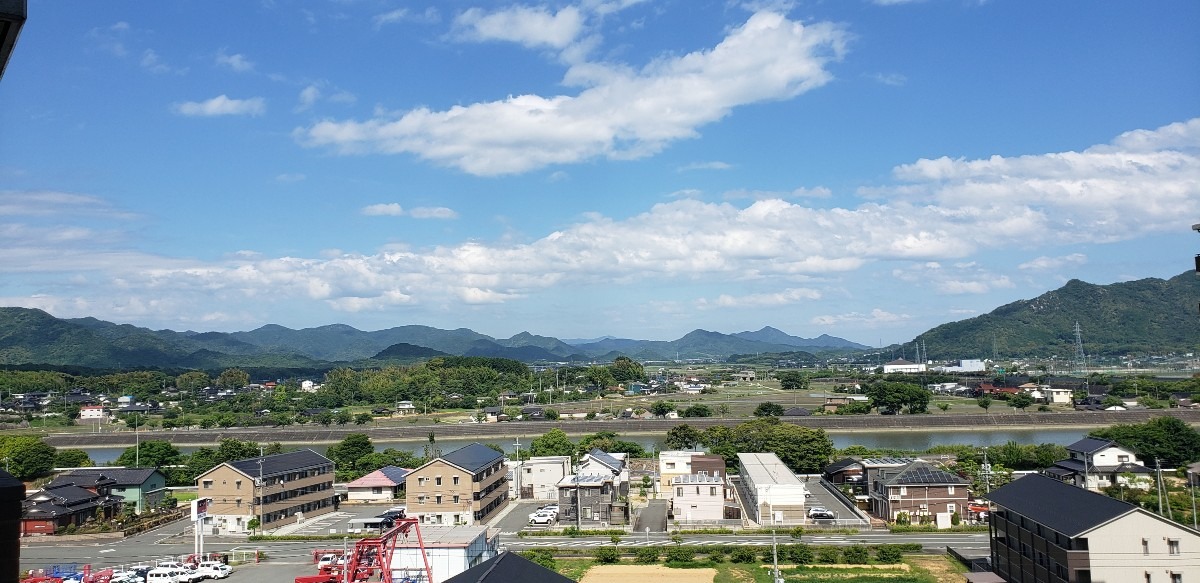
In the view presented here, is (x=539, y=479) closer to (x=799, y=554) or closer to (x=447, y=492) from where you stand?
(x=447, y=492)

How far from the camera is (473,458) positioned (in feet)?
67.1

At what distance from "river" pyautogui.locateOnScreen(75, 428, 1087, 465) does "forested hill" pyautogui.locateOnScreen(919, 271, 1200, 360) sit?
78892 millimetres

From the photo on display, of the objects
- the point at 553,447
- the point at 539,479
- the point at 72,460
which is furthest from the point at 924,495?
the point at 72,460

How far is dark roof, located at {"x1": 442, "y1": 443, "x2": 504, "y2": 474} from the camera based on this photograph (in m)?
19.5

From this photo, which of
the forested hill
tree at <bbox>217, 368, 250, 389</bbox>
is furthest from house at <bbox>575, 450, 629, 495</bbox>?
the forested hill

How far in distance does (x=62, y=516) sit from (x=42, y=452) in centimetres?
1055

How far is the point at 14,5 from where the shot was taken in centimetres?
173

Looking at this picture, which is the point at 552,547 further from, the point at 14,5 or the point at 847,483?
the point at 14,5

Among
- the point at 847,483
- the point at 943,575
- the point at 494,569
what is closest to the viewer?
the point at 494,569

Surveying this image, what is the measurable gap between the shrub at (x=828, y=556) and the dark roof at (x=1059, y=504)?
111 inches

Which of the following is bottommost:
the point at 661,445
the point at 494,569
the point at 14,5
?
the point at 661,445

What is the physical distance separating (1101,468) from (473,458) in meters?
16.4

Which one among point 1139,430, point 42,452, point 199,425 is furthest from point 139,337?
point 1139,430

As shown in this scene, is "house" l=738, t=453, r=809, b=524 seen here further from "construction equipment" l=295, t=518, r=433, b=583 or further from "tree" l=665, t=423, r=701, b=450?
"tree" l=665, t=423, r=701, b=450
